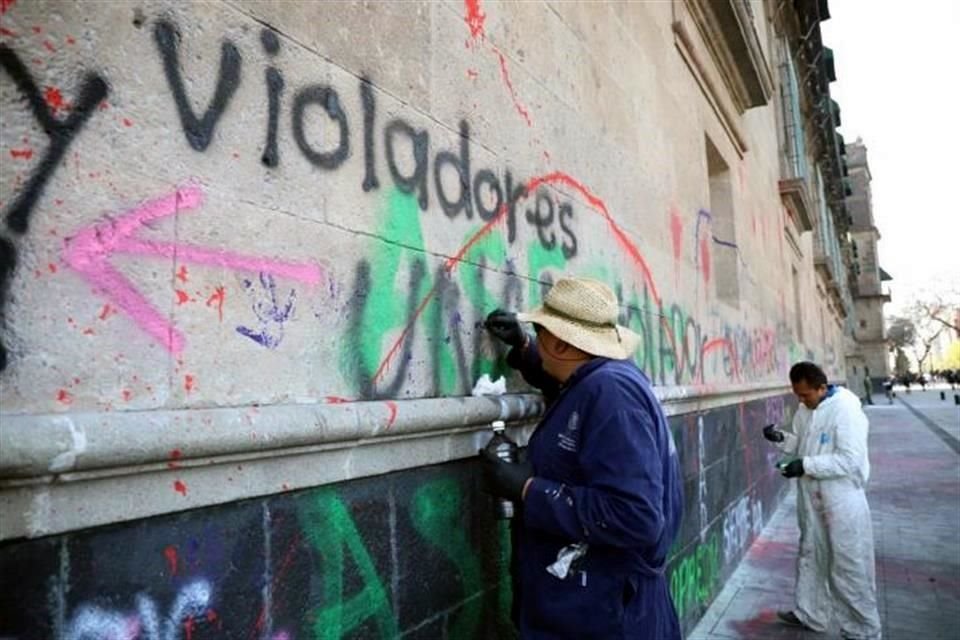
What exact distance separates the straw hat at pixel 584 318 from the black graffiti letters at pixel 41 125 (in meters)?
1.37

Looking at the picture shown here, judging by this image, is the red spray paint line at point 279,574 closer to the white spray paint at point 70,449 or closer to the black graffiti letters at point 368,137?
the white spray paint at point 70,449

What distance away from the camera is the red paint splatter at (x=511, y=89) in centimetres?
276

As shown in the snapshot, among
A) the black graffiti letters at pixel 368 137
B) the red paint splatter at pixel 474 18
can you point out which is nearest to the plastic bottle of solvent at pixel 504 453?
the black graffiti letters at pixel 368 137

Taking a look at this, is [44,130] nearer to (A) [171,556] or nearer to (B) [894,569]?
(A) [171,556]

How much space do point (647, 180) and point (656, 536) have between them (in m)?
3.18

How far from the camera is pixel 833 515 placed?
14.3 feet

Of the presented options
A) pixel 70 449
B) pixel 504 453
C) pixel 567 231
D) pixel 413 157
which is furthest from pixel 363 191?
pixel 567 231

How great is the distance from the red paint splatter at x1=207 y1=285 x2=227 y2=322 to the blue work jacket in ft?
3.40

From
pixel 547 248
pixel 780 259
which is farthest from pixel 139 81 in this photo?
pixel 780 259

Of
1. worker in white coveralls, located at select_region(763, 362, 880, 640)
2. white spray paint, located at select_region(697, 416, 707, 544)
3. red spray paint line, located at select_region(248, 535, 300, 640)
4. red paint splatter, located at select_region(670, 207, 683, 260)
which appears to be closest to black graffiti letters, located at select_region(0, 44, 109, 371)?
red spray paint line, located at select_region(248, 535, 300, 640)

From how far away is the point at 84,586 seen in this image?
45.8 inches

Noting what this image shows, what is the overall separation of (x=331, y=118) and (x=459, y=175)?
2.21 ft

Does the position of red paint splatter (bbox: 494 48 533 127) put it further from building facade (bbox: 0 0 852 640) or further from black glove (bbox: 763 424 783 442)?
black glove (bbox: 763 424 783 442)

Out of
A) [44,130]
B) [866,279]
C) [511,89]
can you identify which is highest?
[866,279]
